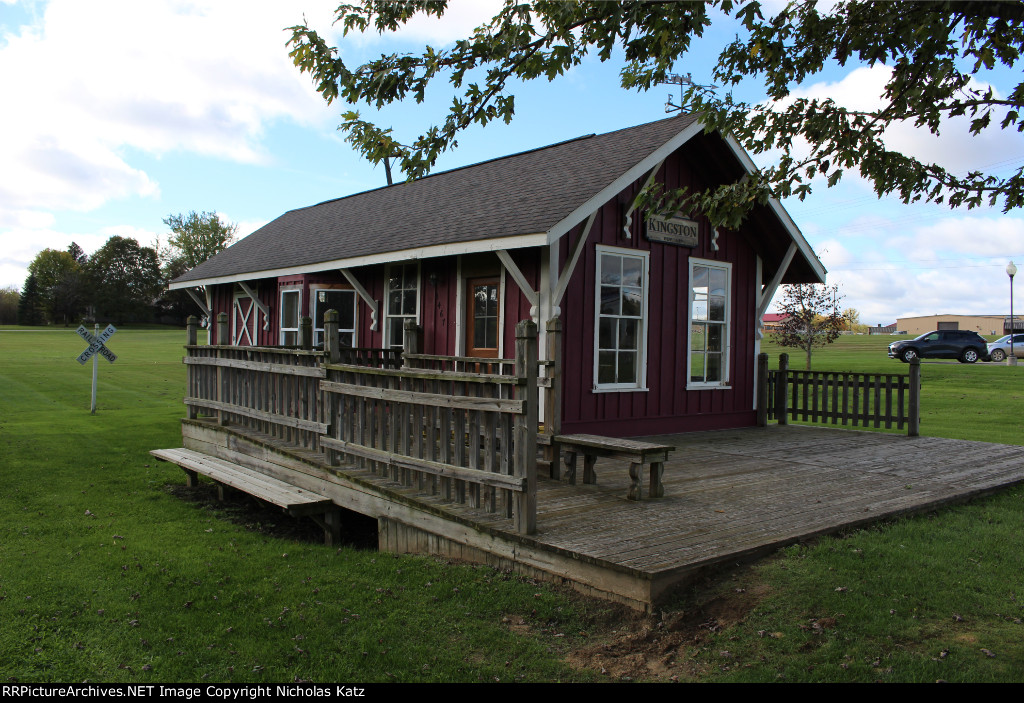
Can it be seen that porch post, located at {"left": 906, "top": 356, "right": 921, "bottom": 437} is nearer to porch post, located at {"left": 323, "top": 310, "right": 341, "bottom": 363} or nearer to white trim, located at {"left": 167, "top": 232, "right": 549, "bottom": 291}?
white trim, located at {"left": 167, "top": 232, "right": 549, "bottom": 291}

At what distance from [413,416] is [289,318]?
8977 mm

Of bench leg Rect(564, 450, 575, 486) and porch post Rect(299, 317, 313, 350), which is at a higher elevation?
porch post Rect(299, 317, 313, 350)

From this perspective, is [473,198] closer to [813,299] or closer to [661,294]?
[661,294]

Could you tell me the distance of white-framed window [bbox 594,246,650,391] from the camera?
10141 millimetres

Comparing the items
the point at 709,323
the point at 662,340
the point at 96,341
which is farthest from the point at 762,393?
the point at 96,341

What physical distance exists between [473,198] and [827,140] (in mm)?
7475

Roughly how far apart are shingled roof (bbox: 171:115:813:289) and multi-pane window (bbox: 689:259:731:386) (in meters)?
2.25

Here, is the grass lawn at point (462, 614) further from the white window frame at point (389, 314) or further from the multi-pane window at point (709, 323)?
the white window frame at point (389, 314)

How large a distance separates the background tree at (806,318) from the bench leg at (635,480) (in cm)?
2015

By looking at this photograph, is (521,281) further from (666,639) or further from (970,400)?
(970,400)

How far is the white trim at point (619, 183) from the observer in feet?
27.9

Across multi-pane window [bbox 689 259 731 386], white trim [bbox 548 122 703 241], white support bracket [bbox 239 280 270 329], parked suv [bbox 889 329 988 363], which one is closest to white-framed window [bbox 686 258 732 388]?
multi-pane window [bbox 689 259 731 386]

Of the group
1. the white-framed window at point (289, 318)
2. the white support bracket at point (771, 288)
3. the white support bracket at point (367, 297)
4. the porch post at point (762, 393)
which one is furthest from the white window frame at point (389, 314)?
the porch post at point (762, 393)
